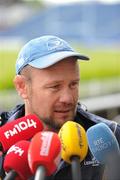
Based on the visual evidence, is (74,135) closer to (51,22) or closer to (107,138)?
(107,138)

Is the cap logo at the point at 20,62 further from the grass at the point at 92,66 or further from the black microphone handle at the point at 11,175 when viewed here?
the grass at the point at 92,66

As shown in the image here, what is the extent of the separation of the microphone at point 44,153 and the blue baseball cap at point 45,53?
0.64m

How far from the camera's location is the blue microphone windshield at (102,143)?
2.08m

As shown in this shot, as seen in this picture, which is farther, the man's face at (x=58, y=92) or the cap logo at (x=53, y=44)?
the cap logo at (x=53, y=44)

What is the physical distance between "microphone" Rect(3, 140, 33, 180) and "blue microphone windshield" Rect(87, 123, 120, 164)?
23 cm

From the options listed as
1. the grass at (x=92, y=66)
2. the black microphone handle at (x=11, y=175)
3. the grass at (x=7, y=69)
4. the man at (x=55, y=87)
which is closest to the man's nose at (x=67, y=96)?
the man at (x=55, y=87)

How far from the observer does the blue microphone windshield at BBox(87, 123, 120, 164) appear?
208 centimetres

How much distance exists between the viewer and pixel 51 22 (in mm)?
34875

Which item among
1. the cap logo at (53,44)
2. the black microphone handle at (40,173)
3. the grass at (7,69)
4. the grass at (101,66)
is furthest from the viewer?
the grass at (101,66)

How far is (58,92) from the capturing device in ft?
8.22

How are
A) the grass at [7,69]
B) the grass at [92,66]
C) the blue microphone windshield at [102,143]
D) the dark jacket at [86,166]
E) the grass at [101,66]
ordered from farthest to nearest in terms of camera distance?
the grass at [101,66], the grass at [92,66], the grass at [7,69], the dark jacket at [86,166], the blue microphone windshield at [102,143]

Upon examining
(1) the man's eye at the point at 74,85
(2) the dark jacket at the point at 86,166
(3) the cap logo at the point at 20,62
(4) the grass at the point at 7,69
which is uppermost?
(3) the cap logo at the point at 20,62

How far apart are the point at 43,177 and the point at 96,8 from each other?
3257 cm

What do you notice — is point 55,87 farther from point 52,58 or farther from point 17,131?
point 17,131
